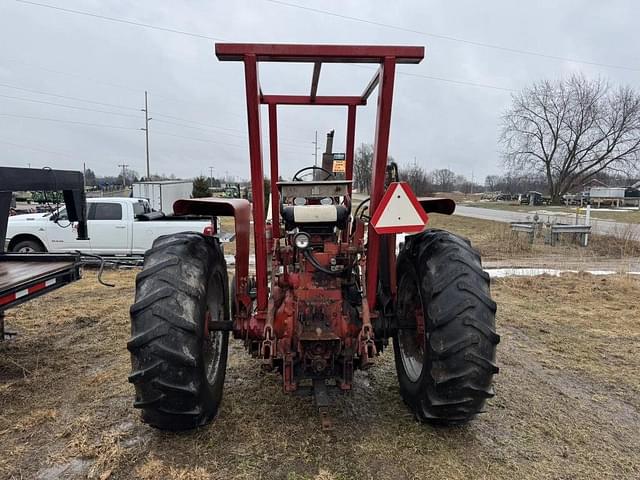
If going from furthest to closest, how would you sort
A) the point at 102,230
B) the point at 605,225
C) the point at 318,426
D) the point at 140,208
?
the point at 605,225
the point at 140,208
the point at 102,230
the point at 318,426

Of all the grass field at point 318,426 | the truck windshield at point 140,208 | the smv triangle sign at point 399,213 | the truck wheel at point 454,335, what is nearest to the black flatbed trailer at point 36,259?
the grass field at point 318,426

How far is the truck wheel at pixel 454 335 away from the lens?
9.67ft

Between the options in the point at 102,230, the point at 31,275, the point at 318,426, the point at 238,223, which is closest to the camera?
the point at 318,426

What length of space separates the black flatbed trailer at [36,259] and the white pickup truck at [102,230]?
556 centimetres

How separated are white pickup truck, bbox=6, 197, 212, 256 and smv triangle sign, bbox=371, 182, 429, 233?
29.3ft

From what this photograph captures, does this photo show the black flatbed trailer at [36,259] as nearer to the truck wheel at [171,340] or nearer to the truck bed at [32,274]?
the truck bed at [32,274]

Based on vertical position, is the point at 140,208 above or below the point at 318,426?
above

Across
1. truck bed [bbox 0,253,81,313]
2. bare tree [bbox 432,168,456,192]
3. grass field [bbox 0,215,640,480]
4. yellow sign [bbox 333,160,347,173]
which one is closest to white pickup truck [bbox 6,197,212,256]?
truck bed [bbox 0,253,81,313]

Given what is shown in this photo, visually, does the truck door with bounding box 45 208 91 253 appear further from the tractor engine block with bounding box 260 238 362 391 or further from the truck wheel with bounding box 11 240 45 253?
the tractor engine block with bounding box 260 238 362 391

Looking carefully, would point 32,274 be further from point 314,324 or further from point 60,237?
point 60,237

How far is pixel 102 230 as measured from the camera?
1152 cm

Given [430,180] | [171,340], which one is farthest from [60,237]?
[430,180]

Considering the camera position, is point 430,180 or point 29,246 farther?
point 430,180

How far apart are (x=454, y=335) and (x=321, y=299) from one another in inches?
35.8
